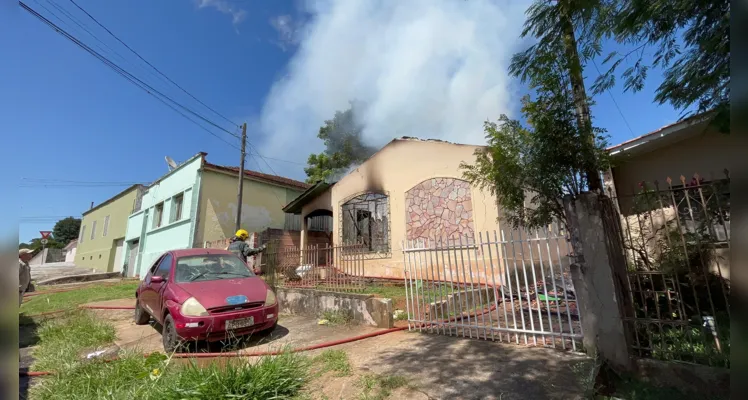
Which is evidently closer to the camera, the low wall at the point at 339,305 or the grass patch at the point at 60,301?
the low wall at the point at 339,305

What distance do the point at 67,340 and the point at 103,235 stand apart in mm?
27905

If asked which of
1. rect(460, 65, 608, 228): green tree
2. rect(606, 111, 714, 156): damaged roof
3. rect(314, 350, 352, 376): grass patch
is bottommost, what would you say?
rect(314, 350, 352, 376): grass patch

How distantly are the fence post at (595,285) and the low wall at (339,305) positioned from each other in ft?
10.4

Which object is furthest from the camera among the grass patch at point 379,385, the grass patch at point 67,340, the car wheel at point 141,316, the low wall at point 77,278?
the low wall at point 77,278

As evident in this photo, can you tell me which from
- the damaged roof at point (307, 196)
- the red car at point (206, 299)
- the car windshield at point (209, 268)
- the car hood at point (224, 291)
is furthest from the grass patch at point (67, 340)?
the damaged roof at point (307, 196)

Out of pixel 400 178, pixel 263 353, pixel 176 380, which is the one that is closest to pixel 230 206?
pixel 400 178

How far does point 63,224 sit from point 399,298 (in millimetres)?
66573

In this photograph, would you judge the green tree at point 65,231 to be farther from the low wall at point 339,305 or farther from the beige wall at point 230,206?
the low wall at point 339,305

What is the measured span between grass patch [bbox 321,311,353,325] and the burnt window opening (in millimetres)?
5340

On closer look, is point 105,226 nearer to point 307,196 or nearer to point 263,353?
point 307,196

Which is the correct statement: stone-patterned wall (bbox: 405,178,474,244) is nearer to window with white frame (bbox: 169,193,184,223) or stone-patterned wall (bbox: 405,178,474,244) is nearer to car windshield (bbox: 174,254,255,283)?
car windshield (bbox: 174,254,255,283)

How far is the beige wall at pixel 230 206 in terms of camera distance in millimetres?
17328

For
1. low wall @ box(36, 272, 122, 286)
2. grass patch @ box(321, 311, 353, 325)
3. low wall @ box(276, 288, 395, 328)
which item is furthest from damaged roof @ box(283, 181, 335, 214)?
low wall @ box(36, 272, 122, 286)

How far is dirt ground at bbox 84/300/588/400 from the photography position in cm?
345
